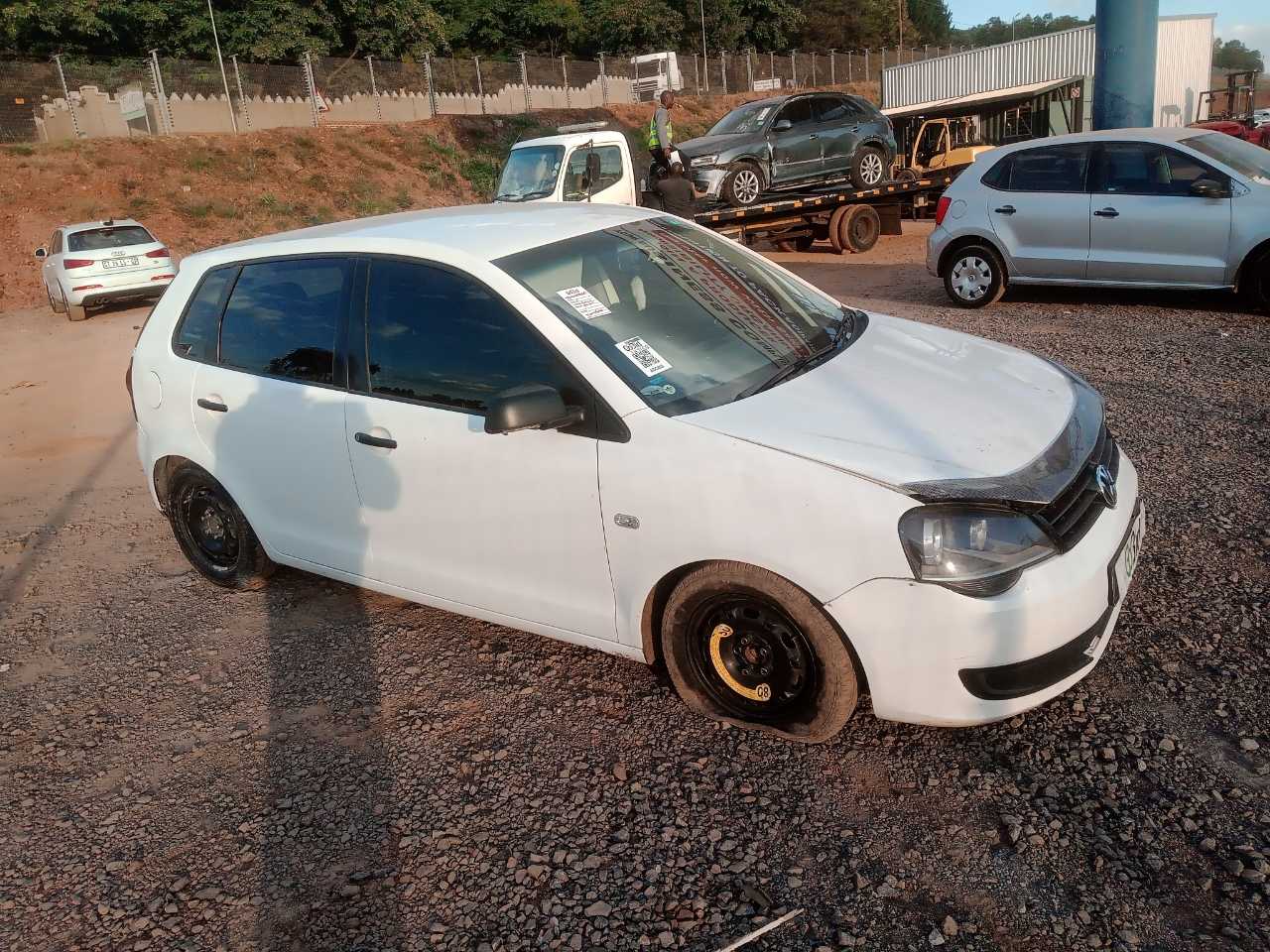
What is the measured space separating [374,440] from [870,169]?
598 inches

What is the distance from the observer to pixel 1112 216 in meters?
9.21

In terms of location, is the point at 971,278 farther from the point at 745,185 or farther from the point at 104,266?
the point at 104,266

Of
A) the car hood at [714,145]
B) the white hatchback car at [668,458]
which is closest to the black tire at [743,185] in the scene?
the car hood at [714,145]

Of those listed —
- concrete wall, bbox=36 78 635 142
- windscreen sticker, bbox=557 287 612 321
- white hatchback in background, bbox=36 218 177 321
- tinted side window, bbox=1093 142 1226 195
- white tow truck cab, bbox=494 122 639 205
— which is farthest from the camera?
concrete wall, bbox=36 78 635 142

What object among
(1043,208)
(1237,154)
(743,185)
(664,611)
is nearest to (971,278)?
(1043,208)

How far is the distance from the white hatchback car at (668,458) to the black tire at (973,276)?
6455 mm

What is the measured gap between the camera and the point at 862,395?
3422mm

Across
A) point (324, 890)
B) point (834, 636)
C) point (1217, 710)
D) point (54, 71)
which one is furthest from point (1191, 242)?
point (54, 71)

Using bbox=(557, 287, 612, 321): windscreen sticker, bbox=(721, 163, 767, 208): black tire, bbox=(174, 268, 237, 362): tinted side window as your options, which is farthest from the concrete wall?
bbox=(557, 287, 612, 321): windscreen sticker

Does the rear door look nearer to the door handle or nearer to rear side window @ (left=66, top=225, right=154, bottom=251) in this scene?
the door handle

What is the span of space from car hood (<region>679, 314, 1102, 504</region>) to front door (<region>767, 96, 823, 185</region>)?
41.8ft

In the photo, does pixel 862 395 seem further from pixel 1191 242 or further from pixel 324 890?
pixel 1191 242

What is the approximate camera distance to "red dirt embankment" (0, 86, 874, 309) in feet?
79.6

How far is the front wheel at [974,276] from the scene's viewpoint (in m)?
10.2
